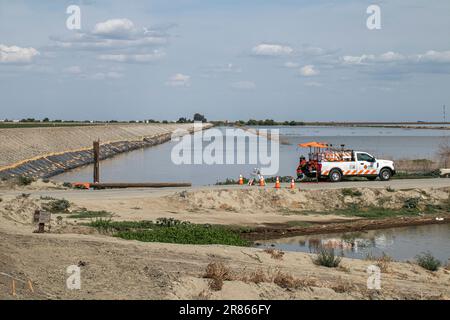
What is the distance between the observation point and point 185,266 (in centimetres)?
1586

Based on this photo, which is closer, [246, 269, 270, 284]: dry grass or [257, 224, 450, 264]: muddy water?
[246, 269, 270, 284]: dry grass

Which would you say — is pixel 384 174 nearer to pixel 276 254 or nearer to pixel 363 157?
pixel 363 157

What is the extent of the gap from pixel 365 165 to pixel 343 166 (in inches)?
58.6

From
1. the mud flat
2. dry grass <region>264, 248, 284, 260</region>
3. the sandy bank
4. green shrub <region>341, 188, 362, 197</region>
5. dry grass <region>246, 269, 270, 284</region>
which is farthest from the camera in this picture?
the mud flat

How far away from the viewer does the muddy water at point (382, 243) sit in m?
23.7

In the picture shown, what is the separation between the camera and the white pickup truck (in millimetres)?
38656

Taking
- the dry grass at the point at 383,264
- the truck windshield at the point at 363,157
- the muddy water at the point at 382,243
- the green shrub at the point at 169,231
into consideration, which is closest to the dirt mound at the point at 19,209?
the green shrub at the point at 169,231

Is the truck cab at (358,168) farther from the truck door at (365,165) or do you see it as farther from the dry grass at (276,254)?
the dry grass at (276,254)

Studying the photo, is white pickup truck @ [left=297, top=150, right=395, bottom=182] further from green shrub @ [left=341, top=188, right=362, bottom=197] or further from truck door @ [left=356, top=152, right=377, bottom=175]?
green shrub @ [left=341, top=188, right=362, bottom=197]

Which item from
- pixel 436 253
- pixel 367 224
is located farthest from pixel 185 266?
pixel 367 224

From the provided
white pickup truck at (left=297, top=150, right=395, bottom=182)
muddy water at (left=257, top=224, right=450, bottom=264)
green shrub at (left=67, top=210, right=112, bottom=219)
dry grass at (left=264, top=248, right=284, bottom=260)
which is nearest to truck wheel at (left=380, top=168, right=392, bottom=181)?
white pickup truck at (left=297, top=150, right=395, bottom=182)
